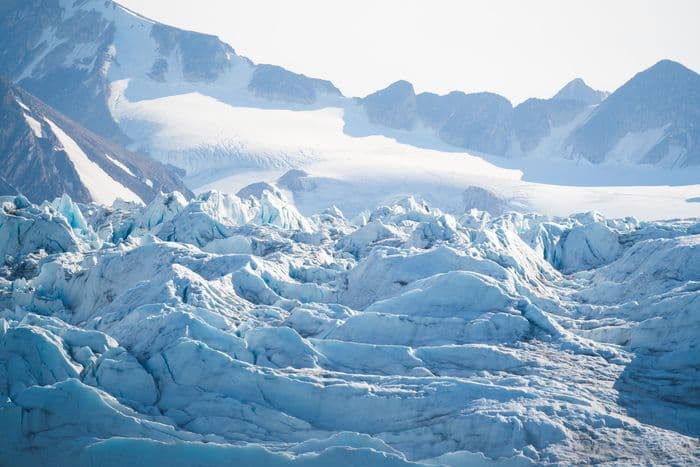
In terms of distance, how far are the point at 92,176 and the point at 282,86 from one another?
223ft

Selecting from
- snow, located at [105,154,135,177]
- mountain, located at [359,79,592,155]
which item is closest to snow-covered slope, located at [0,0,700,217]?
mountain, located at [359,79,592,155]

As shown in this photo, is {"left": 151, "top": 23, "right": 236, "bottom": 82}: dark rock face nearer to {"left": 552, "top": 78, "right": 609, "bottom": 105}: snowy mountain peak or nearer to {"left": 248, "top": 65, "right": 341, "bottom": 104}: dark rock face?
{"left": 248, "top": 65, "right": 341, "bottom": 104}: dark rock face

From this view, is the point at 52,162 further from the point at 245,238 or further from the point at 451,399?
the point at 451,399

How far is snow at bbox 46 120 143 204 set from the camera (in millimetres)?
81625

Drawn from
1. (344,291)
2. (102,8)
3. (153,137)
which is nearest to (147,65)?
(102,8)

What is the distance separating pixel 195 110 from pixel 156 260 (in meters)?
105

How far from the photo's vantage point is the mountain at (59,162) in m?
77.8

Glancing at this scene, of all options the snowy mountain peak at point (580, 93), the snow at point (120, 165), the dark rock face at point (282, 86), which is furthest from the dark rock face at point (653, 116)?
the snow at point (120, 165)

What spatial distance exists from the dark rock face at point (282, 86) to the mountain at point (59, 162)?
5388 cm

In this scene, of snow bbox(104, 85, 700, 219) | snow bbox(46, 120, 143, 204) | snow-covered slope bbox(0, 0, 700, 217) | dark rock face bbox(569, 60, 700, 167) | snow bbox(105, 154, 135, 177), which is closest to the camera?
snow bbox(46, 120, 143, 204)

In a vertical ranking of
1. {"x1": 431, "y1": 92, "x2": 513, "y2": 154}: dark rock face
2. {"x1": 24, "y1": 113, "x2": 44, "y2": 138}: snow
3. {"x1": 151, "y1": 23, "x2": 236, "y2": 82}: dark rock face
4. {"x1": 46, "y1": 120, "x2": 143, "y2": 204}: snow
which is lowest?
{"x1": 46, "y1": 120, "x2": 143, "y2": 204}: snow

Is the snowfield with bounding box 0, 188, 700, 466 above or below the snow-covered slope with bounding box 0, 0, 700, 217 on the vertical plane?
below

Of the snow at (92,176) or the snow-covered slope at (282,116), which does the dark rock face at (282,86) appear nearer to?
the snow-covered slope at (282,116)

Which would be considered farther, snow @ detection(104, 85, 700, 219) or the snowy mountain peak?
the snowy mountain peak
